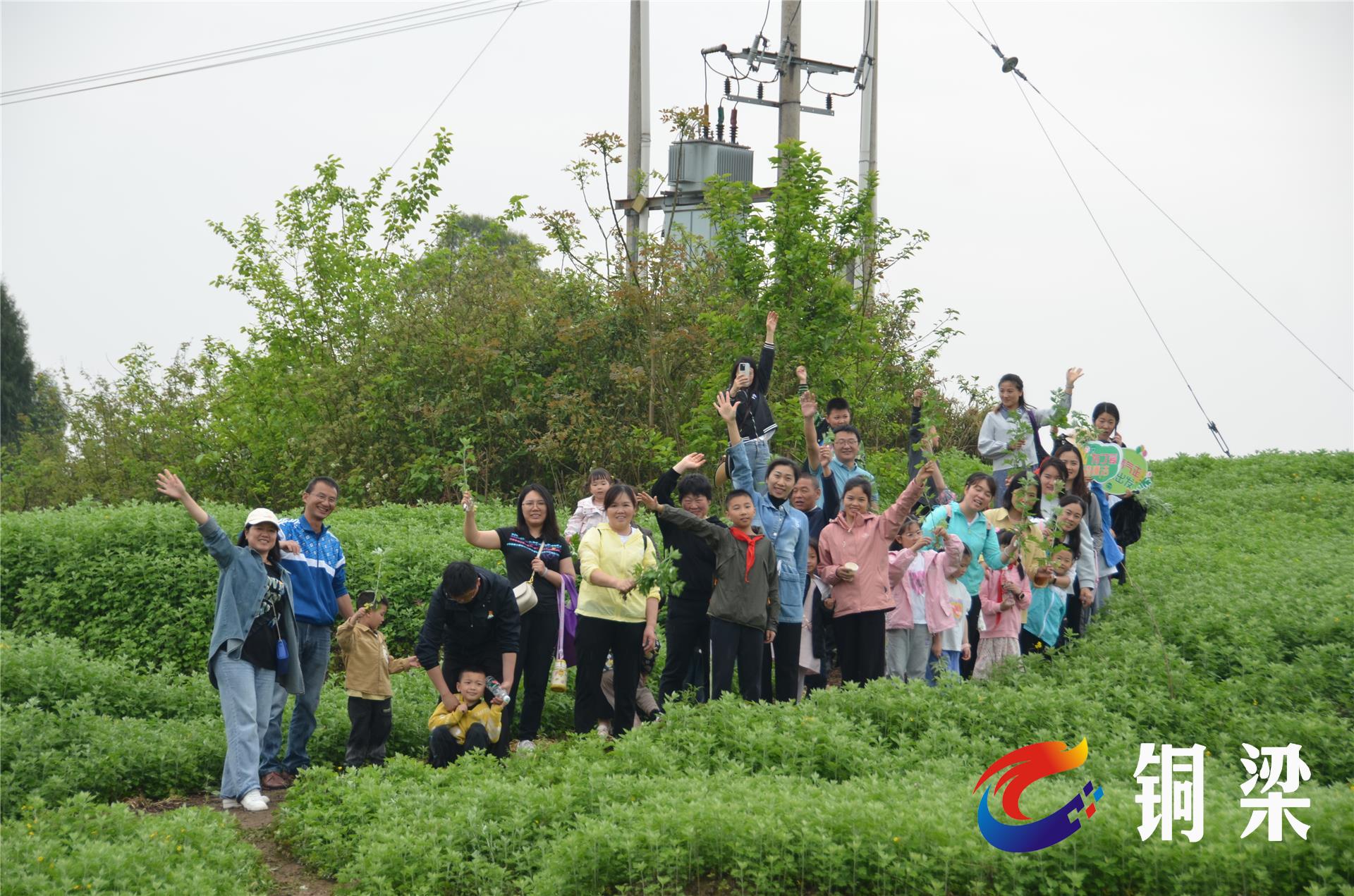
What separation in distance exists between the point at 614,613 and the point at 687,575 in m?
0.58

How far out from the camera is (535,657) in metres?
9.29

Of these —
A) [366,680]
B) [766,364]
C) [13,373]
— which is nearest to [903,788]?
[366,680]

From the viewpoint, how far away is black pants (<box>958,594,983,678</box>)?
10.3 m

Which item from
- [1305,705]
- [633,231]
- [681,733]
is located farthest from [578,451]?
[1305,705]

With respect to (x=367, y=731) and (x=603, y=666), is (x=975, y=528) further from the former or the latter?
(x=367, y=731)

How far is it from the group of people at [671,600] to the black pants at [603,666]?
15mm

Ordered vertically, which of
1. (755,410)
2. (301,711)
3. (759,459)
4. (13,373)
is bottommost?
(301,711)

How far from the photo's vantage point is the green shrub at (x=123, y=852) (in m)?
6.13

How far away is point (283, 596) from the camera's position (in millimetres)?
8523

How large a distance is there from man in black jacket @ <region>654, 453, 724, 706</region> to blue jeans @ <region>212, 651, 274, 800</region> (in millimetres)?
2804

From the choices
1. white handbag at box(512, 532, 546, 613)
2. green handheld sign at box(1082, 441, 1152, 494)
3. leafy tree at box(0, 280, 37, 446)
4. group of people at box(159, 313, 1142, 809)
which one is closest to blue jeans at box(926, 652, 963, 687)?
group of people at box(159, 313, 1142, 809)

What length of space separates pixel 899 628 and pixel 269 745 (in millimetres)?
4590

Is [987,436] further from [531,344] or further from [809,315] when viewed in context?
[531,344]

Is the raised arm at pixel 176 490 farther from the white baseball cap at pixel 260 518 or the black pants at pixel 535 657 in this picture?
the black pants at pixel 535 657
